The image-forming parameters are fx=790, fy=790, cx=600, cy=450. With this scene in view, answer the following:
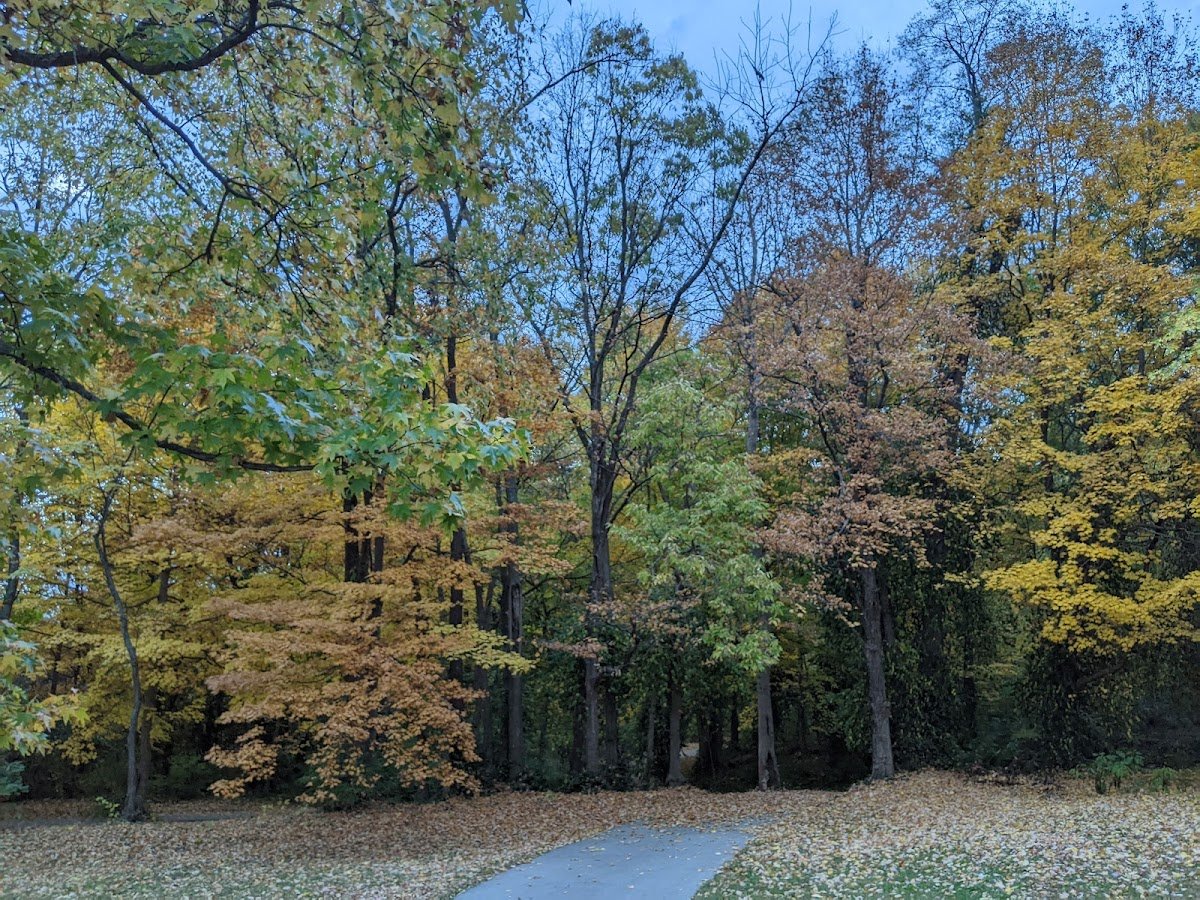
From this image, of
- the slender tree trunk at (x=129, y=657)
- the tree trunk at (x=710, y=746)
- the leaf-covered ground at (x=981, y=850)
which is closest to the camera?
the leaf-covered ground at (x=981, y=850)

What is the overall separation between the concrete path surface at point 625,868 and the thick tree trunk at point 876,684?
5994 mm

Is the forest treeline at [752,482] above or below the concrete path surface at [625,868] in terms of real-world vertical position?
above

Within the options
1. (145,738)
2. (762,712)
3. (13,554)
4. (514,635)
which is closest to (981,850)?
(762,712)

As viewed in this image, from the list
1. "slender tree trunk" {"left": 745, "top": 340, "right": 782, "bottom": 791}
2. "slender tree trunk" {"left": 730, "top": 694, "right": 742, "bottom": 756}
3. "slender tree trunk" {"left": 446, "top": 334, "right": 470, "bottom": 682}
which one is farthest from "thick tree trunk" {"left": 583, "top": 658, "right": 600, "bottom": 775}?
"slender tree trunk" {"left": 730, "top": 694, "right": 742, "bottom": 756}

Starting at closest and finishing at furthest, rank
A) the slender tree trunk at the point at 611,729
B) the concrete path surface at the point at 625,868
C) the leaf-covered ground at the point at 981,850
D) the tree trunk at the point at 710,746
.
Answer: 1. the leaf-covered ground at the point at 981,850
2. the concrete path surface at the point at 625,868
3. the slender tree trunk at the point at 611,729
4. the tree trunk at the point at 710,746

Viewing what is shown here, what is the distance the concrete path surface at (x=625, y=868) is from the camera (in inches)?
320

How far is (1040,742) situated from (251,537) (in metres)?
15.2

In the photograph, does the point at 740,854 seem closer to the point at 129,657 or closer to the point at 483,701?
the point at 483,701

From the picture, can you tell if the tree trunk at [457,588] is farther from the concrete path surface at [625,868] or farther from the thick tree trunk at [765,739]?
the thick tree trunk at [765,739]

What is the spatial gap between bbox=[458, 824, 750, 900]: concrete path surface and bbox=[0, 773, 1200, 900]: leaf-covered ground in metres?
0.33

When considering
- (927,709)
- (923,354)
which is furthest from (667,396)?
(927,709)

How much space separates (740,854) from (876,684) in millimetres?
7716

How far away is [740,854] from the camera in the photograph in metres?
9.50

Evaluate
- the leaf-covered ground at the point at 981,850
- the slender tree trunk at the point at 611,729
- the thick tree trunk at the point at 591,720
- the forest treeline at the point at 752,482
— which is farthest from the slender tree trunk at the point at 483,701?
the leaf-covered ground at the point at 981,850
